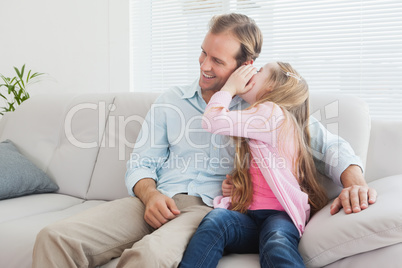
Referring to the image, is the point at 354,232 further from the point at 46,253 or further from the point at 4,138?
the point at 4,138

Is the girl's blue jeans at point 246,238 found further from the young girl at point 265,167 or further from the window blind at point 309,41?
the window blind at point 309,41

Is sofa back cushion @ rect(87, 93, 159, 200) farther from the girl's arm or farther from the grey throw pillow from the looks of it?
the girl's arm

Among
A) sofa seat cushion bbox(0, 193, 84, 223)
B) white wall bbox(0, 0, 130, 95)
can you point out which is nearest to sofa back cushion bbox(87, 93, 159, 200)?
sofa seat cushion bbox(0, 193, 84, 223)

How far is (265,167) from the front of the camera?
4.54ft

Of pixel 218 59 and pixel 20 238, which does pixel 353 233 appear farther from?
pixel 20 238

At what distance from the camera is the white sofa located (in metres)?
1.12

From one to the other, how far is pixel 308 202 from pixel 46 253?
2.80 ft

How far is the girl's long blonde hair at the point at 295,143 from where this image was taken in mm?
1424

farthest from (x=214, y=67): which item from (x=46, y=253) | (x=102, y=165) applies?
(x=46, y=253)

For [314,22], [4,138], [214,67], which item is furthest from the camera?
[314,22]

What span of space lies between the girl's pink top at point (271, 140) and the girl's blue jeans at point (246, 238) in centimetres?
8

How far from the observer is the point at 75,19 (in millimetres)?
3402

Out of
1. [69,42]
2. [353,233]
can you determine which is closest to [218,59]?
[353,233]

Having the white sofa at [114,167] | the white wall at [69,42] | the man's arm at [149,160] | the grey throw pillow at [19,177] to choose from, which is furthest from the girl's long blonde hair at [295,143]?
the white wall at [69,42]
